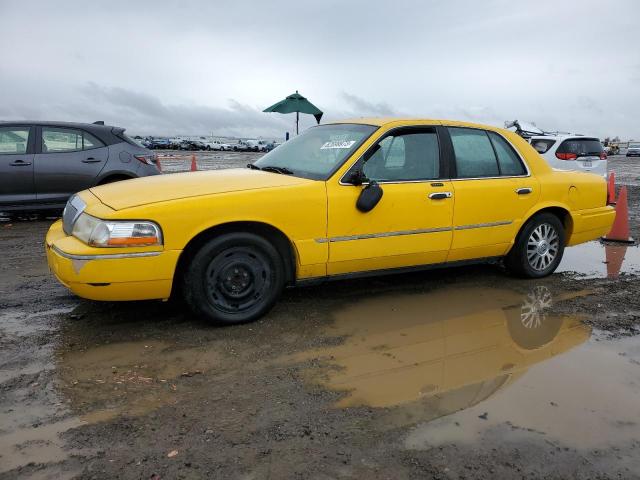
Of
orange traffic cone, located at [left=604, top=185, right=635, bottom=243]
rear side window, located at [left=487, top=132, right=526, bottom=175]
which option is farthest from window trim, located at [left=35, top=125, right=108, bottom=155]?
orange traffic cone, located at [left=604, top=185, right=635, bottom=243]

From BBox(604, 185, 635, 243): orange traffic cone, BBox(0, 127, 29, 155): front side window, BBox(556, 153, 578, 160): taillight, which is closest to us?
BBox(604, 185, 635, 243): orange traffic cone

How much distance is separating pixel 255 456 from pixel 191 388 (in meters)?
0.78

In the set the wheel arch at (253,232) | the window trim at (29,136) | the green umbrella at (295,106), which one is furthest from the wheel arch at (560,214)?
the green umbrella at (295,106)

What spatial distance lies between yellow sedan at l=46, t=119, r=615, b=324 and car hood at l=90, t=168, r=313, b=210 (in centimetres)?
1

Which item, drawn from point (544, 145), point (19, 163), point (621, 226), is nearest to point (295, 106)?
point (544, 145)

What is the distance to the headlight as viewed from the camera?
3.54 meters

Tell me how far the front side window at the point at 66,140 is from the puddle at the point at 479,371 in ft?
18.2

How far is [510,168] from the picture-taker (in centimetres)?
511

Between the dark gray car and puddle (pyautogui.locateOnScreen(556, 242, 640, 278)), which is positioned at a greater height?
the dark gray car

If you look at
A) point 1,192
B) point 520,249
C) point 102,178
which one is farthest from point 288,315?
point 1,192

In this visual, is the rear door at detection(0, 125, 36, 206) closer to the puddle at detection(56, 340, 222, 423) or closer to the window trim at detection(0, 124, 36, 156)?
the window trim at detection(0, 124, 36, 156)

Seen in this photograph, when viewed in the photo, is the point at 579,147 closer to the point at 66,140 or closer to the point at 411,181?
the point at 411,181

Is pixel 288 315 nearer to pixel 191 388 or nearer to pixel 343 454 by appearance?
pixel 191 388

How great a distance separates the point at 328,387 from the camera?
10.2 feet
